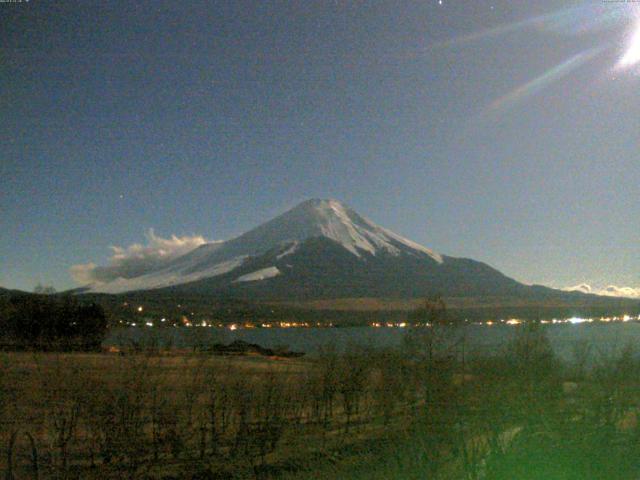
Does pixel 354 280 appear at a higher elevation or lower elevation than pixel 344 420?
higher

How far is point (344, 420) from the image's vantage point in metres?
19.2

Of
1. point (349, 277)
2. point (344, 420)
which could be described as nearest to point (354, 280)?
point (349, 277)

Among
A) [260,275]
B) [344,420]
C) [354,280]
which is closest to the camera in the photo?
[344,420]

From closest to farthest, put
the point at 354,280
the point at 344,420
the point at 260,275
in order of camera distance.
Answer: the point at 344,420 → the point at 354,280 → the point at 260,275

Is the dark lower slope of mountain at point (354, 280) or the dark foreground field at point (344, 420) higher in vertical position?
the dark lower slope of mountain at point (354, 280)

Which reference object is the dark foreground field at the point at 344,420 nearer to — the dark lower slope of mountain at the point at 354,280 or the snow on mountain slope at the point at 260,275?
the dark lower slope of mountain at the point at 354,280

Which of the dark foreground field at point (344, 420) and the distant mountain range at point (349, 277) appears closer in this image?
the dark foreground field at point (344, 420)

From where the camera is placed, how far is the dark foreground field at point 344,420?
9594 millimetres

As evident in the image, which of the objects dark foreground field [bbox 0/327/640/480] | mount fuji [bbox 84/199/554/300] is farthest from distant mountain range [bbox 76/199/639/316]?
dark foreground field [bbox 0/327/640/480]

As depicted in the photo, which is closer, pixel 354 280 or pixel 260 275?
pixel 354 280

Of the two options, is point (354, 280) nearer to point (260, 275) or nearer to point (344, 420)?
point (260, 275)

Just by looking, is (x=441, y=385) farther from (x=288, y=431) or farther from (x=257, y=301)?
(x=257, y=301)

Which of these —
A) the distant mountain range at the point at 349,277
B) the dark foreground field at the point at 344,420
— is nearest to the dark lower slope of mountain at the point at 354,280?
the distant mountain range at the point at 349,277

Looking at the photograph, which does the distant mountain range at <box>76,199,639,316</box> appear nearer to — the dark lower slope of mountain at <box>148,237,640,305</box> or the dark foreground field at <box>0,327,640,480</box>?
the dark lower slope of mountain at <box>148,237,640,305</box>
